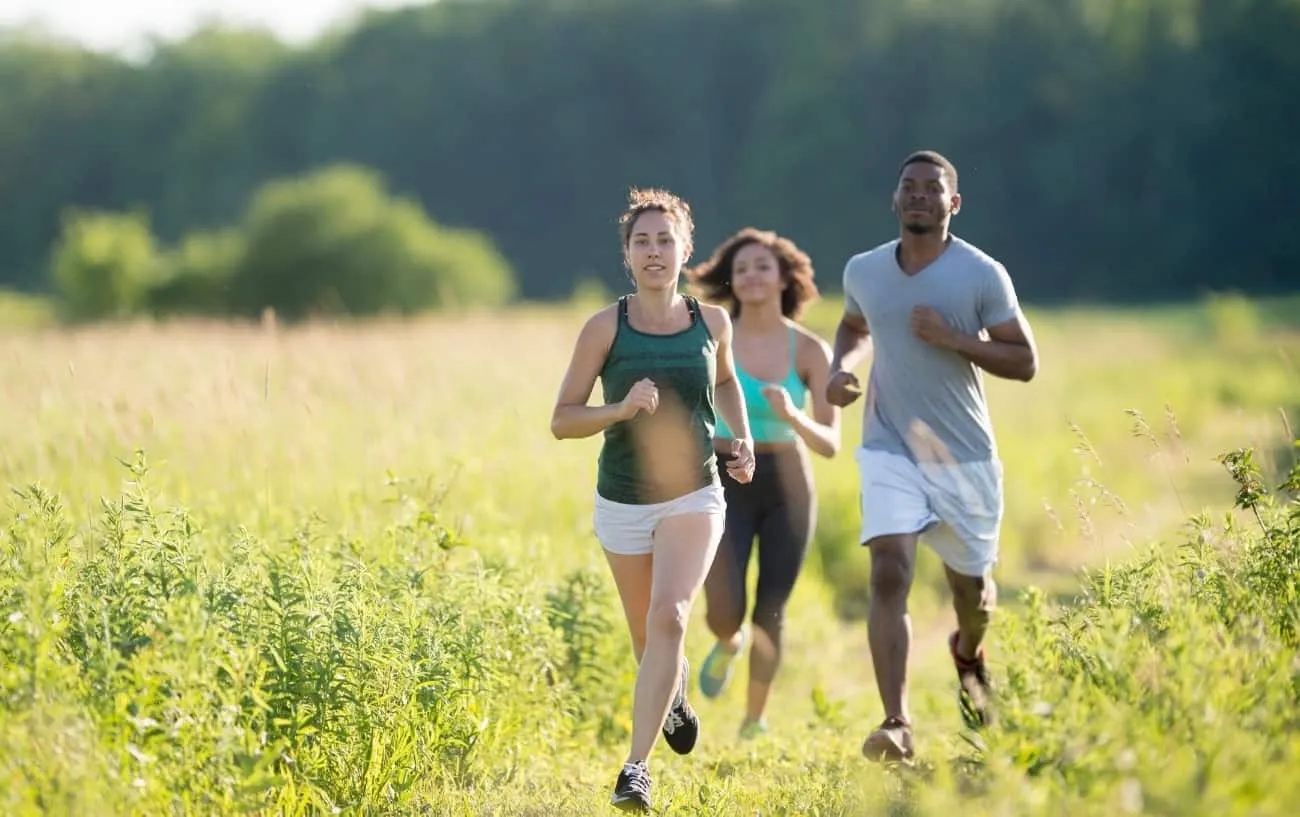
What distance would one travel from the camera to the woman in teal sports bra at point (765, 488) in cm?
791

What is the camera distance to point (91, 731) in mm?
4566

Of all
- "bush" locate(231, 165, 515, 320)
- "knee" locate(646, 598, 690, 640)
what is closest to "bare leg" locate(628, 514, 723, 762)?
"knee" locate(646, 598, 690, 640)

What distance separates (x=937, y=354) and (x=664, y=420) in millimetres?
1512

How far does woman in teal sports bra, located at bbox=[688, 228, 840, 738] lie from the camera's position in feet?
26.0

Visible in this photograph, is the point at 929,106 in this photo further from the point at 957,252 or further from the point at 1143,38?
the point at 957,252

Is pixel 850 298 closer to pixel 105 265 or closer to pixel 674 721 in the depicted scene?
pixel 674 721

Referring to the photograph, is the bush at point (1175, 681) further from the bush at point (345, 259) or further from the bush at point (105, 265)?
the bush at point (105, 265)

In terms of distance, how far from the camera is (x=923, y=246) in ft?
22.8

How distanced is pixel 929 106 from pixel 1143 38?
9.99 metres

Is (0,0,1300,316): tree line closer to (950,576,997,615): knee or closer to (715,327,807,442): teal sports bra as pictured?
(715,327,807,442): teal sports bra

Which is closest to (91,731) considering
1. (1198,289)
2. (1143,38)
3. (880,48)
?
(1198,289)

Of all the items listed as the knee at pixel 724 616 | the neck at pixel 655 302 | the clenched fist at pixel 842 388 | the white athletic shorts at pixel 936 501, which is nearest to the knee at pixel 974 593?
the white athletic shorts at pixel 936 501

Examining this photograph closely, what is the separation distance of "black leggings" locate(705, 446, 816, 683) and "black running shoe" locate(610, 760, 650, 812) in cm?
244

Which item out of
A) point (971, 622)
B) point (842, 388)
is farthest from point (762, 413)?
point (971, 622)
